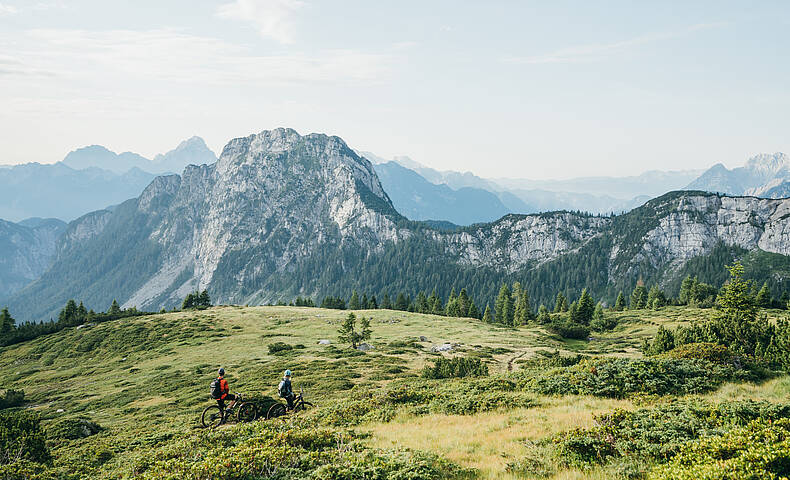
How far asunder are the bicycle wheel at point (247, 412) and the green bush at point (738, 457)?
2001cm

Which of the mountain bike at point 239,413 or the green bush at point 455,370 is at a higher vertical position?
the mountain bike at point 239,413

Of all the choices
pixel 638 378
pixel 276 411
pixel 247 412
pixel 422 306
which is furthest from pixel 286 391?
pixel 422 306

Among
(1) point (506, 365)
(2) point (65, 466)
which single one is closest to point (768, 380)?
(1) point (506, 365)

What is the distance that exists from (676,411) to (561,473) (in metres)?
7.79

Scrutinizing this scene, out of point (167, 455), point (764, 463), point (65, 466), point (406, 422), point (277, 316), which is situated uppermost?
point (764, 463)

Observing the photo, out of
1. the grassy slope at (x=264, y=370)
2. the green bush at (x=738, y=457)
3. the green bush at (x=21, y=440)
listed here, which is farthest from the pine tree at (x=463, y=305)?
the green bush at (x=738, y=457)

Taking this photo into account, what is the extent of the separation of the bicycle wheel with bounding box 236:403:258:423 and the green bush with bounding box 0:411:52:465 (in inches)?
342

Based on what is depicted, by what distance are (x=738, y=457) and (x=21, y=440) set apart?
27478mm

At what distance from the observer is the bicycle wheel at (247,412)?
22.9 m

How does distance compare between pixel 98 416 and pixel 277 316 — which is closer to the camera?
pixel 98 416

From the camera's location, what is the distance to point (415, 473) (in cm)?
1051

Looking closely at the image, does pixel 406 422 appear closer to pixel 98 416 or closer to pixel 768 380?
pixel 768 380

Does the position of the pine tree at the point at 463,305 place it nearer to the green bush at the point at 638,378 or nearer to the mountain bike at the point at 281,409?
the green bush at the point at 638,378

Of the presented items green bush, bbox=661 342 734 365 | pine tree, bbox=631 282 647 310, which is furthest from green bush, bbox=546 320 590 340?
pine tree, bbox=631 282 647 310
